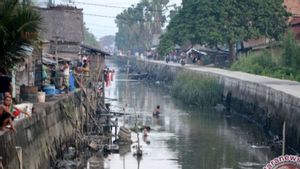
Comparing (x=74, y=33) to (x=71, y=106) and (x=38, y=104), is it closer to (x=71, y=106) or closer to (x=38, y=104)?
(x=71, y=106)

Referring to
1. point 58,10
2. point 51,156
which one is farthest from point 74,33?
point 51,156

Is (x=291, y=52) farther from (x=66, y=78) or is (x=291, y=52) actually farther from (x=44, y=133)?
(x=44, y=133)

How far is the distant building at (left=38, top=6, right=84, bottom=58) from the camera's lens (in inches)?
1794

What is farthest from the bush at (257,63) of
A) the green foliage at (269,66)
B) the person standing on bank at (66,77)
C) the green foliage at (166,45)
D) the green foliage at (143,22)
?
the green foliage at (143,22)

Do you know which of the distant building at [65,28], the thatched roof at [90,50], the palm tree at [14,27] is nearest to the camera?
the palm tree at [14,27]

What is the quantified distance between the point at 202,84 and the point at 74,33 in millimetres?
12411

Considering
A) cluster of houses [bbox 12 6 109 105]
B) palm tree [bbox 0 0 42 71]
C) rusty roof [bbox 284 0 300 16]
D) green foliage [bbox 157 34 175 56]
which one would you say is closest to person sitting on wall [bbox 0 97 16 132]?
palm tree [bbox 0 0 42 71]

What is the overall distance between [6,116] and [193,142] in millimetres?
17728

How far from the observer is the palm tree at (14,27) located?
18031mm

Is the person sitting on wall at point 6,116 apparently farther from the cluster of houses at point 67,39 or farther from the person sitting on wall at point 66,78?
the cluster of houses at point 67,39

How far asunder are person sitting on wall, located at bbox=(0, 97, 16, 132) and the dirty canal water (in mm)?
9529

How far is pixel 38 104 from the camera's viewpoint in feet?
90.7

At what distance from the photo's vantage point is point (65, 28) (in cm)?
4725

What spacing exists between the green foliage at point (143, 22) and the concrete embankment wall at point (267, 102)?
68963 millimetres
